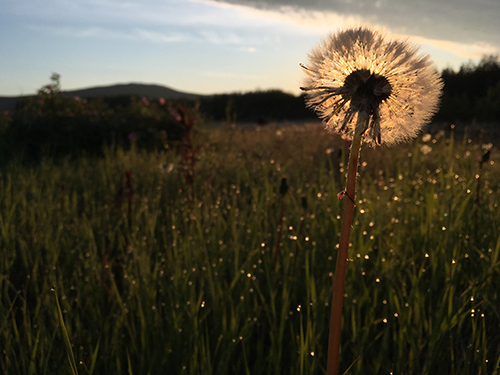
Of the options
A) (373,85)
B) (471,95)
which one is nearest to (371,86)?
(373,85)

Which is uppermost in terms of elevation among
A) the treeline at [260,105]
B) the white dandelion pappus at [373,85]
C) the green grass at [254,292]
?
the treeline at [260,105]

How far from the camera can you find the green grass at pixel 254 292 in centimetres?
140

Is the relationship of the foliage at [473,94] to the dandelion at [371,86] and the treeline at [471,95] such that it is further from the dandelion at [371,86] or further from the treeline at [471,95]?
the dandelion at [371,86]

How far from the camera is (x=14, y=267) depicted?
2.31m

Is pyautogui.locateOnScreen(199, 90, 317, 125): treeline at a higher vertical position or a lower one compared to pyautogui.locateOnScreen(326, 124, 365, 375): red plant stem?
higher

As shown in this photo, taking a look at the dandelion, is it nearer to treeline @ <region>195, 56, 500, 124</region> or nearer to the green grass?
the green grass

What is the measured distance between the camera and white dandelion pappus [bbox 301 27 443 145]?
0.76 meters

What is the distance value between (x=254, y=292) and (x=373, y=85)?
1.31 m

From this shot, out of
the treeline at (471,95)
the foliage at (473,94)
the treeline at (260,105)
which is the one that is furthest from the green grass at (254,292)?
the treeline at (260,105)

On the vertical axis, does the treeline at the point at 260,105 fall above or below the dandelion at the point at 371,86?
above

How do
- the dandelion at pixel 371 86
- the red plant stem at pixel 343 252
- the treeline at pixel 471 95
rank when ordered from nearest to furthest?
the red plant stem at pixel 343 252, the dandelion at pixel 371 86, the treeline at pixel 471 95

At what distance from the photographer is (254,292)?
186 centimetres

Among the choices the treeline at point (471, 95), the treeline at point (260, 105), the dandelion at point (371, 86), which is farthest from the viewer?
the treeline at point (260, 105)

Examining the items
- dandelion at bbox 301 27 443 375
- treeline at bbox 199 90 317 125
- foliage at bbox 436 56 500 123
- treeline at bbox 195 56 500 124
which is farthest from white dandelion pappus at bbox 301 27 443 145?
treeline at bbox 199 90 317 125
